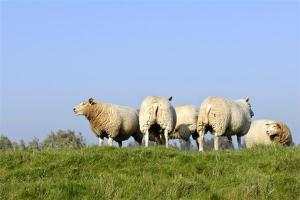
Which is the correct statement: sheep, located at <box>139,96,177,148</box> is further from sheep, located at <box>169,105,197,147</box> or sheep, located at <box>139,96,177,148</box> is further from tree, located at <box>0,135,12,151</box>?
tree, located at <box>0,135,12,151</box>

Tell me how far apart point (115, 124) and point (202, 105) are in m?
4.17

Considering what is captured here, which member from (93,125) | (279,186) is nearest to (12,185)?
(279,186)

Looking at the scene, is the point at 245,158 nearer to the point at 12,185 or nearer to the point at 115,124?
the point at 12,185

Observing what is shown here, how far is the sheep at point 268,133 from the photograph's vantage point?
23.5m

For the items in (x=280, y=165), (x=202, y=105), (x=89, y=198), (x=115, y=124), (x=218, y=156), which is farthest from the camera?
(x=115, y=124)

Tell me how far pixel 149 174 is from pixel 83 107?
42.2 ft

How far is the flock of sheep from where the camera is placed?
22.3 metres

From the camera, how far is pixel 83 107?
25609 mm

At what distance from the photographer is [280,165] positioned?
1404 cm

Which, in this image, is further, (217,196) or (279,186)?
(279,186)

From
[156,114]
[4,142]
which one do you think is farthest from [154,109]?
[4,142]

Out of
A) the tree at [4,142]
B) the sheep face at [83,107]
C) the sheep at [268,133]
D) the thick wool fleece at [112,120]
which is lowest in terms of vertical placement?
the tree at [4,142]

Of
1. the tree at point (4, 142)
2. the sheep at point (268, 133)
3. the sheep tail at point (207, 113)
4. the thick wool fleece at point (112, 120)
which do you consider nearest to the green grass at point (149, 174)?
the sheep tail at point (207, 113)

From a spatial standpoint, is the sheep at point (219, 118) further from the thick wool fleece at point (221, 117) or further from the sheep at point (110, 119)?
the sheep at point (110, 119)
